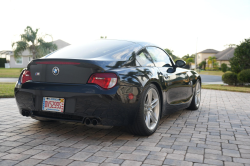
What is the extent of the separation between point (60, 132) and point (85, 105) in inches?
37.0

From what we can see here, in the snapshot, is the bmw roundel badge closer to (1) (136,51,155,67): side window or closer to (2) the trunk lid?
(2) the trunk lid

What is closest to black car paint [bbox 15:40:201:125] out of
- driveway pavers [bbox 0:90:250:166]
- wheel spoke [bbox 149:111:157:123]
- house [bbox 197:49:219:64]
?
driveway pavers [bbox 0:90:250:166]

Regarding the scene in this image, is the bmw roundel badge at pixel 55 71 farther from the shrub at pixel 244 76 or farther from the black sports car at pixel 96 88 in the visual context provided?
the shrub at pixel 244 76

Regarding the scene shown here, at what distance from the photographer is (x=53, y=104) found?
3336mm

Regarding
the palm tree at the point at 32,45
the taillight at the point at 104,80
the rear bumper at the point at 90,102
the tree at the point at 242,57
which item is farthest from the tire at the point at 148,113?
the palm tree at the point at 32,45

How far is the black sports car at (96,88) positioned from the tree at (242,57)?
16.8 meters

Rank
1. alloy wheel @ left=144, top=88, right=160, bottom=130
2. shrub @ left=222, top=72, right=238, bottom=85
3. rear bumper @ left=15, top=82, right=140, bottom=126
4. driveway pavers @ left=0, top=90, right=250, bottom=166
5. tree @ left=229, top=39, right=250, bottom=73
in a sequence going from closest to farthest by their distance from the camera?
1. driveway pavers @ left=0, top=90, right=250, bottom=166
2. rear bumper @ left=15, top=82, right=140, bottom=126
3. alloy wheel @ left=144, top=88, right=160, bottom=130
4. tree @ left=229, top=39, right=250, bottom=73
5. shrub @ left=222, top=72, right=238, bottom=85

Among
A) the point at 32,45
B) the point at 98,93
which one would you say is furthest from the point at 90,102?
the point at 32,45

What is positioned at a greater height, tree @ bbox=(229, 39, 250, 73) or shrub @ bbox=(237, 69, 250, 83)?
tree @ bbox=(229, 39, 250, 73)

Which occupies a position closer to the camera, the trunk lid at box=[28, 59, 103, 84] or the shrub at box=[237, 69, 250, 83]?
the trunk lid at box=[28, 59, 103, 84]

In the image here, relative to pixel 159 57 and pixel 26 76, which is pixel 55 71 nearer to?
pixel 26 76

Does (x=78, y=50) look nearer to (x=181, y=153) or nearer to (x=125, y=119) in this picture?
(x=125, y=119)

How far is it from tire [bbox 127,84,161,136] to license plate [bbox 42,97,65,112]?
0.98 meters

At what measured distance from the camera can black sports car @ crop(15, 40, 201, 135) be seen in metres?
3.22
